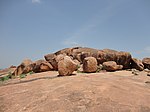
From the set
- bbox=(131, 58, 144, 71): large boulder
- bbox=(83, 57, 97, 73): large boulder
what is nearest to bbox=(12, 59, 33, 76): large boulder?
bbox=(83, 57, 97, 73): large boulder

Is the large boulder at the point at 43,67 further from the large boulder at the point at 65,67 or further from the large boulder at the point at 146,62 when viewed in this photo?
the large boulder at the point at 146,62

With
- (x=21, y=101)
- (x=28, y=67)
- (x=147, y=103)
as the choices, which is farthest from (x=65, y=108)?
(x=28, y=67)

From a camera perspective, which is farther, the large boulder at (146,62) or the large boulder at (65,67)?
the large boulder at (146,62)

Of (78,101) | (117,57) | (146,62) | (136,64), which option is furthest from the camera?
(146,62)

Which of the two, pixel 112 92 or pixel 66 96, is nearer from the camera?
pixel 66 96

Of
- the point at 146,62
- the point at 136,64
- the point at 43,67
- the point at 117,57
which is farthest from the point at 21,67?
the point at 146,62

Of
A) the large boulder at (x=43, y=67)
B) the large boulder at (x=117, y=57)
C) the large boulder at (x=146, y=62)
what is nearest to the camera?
the large boulder at (x=43, y=67)

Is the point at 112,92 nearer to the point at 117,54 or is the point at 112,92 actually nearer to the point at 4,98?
the point at 4,98

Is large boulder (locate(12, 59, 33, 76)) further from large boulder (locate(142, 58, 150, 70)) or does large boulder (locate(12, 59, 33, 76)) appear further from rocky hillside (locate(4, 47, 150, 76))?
large boulder (locate(142, 58, 150, 70))

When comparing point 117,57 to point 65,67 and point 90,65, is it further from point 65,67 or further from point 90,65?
point 65,67

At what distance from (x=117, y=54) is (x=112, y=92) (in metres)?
14.1

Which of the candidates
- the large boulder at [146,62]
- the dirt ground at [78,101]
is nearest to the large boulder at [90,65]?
the dirt ground at [78,101]

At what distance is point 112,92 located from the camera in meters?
5.24

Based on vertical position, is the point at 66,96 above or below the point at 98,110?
above
